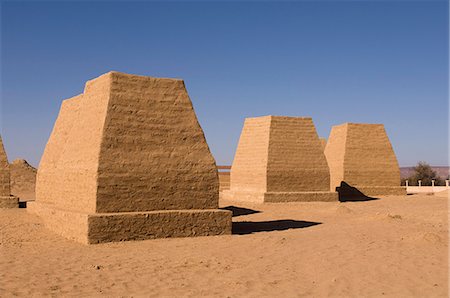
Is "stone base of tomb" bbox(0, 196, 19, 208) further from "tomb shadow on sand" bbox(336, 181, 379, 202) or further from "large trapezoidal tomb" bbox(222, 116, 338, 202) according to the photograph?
"tomb shadow on sand" bbox(336, 181, 379, 202)

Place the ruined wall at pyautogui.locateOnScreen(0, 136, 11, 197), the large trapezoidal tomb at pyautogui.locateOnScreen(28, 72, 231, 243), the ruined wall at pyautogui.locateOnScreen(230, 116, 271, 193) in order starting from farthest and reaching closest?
the ruined wall at pyautogui.locateOnScreen(230, 116, 271, 193) < the ruined wall at pyautogui.locateOnScreen(0, 136, 11, 197) < the large trapezoidal tomb at pyautogui.locateOnScreen(28, 72, 231, 243)

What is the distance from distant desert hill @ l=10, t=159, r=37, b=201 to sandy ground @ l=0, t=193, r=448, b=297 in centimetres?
1830

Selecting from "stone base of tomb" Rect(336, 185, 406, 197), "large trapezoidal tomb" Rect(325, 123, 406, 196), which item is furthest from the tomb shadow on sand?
"large trapezoidal tomb" Rect(325, 123, 406, 196)

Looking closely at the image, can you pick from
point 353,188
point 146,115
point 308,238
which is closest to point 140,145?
point 146,115

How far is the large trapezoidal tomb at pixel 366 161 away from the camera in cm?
2275

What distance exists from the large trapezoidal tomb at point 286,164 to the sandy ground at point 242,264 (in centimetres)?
627

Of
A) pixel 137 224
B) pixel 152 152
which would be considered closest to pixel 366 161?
pixel 152 152

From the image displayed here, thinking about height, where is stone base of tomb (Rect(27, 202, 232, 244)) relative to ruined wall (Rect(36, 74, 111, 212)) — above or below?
below

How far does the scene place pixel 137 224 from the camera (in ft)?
31.7

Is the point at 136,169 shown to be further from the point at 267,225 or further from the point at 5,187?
the point at 5,187

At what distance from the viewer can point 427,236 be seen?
9750 millimetres

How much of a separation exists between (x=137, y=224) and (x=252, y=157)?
1033 cm

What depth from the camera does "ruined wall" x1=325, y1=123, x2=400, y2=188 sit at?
2277cm

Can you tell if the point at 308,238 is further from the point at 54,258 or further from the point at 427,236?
the point at 54,258
